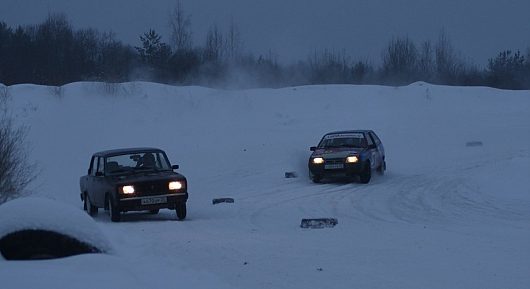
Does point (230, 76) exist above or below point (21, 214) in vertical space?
above

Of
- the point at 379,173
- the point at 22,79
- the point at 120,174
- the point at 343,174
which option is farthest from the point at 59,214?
the point at 22,79

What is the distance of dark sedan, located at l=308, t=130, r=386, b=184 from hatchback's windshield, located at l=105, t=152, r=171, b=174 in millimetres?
6739

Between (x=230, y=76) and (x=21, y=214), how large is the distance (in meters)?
50.4

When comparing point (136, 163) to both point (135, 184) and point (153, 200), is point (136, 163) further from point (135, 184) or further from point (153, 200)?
point (153, 200)

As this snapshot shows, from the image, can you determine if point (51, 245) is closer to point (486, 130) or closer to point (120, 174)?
point (120, 174)

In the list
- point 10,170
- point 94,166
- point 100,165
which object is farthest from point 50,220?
point 10,170

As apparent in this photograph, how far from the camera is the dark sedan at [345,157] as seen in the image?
21469 mm

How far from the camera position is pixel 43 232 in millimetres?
7723

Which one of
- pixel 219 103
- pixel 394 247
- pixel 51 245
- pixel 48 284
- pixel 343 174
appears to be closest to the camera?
pixel 48 284

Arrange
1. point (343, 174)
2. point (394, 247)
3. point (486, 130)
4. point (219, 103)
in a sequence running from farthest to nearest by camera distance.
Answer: point (219, 103) < point (486, 130) < point (343, 174) < point (394, 247)

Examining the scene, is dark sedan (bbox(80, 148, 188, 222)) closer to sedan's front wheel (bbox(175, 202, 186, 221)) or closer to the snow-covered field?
sedan's front wheel (bbox(175, 202, 186, 221))

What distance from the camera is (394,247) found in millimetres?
10211

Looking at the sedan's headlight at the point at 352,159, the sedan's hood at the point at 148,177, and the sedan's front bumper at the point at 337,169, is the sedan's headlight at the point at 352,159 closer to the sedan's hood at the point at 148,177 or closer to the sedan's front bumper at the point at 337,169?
the sedan's front bumper at the point at 337,169

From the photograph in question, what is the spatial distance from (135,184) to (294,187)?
748 cm
